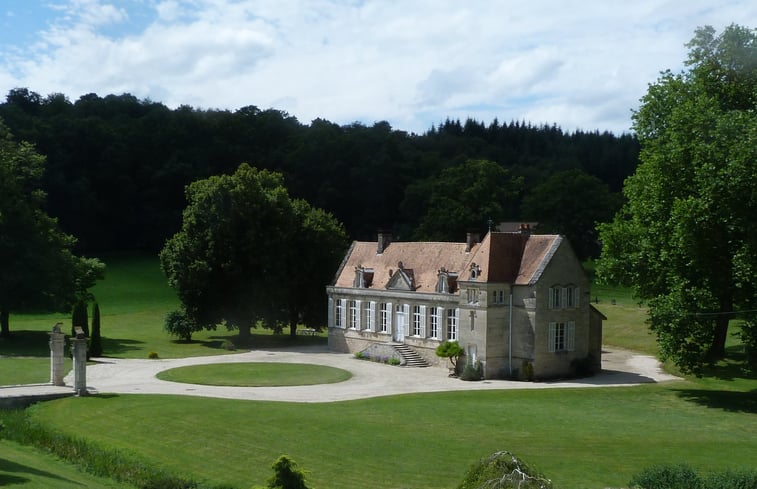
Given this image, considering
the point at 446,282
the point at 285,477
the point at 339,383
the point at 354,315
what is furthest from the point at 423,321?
the point at 285,477

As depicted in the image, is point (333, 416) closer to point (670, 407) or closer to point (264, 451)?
point (264, 451)

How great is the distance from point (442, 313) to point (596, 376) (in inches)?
364

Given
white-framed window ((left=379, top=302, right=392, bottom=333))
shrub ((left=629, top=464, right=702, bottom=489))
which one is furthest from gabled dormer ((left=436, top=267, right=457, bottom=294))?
shrub ((left=629, top=464, right=702, bottom=489))

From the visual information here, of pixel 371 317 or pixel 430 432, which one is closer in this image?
pixel 430 432

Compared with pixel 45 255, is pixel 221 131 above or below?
above

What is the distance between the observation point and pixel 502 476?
43.1 ft

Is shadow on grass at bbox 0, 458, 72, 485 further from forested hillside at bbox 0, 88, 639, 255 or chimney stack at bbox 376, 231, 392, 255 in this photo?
forested hillside at bbox 0, 88, 639, 255

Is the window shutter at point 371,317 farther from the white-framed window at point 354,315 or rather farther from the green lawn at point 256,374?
the green lawn at point 256,374

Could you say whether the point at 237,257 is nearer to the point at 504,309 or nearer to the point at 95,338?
the point at 95,338

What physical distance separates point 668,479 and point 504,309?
25793 millimetres

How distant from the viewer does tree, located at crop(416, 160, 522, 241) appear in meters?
83.2

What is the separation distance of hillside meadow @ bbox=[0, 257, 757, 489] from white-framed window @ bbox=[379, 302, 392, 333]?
1470cm

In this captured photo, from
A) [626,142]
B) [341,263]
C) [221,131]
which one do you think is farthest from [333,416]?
[626,142]

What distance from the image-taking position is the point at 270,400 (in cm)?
3547
